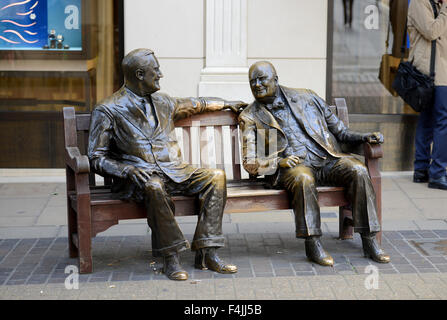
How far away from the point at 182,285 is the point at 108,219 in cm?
68

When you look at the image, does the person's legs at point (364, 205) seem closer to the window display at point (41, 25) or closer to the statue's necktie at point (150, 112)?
the statue's necktie at point (150, 112)

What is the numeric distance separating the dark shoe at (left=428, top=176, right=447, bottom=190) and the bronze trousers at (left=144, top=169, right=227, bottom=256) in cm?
340

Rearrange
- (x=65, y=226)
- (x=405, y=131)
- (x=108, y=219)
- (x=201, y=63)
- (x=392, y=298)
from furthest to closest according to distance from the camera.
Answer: (x=405, y=131), (x=201, y=63), (x=65, y=226), (x=108, y=219), (x=392, y=298)

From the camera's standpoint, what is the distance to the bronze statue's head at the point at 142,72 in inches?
204

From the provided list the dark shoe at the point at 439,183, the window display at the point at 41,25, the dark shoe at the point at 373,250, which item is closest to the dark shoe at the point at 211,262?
the dark shoe at the point at 373,250

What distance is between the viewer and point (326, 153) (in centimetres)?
557

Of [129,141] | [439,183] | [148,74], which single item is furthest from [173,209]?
[439,183]

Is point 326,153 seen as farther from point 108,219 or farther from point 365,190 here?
point 108,219

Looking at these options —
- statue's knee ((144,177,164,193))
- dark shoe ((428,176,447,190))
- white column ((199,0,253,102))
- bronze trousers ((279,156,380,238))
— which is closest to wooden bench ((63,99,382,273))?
bronze trousers ((279,156,380,238))

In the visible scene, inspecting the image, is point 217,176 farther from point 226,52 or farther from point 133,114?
point 226,52

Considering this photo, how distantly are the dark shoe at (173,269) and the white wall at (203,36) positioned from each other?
11.1 feet

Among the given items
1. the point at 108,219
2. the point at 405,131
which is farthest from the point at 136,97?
the point at 405,131

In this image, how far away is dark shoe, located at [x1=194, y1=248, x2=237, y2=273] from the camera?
5.00 metres

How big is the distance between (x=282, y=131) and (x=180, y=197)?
3.17 feet
